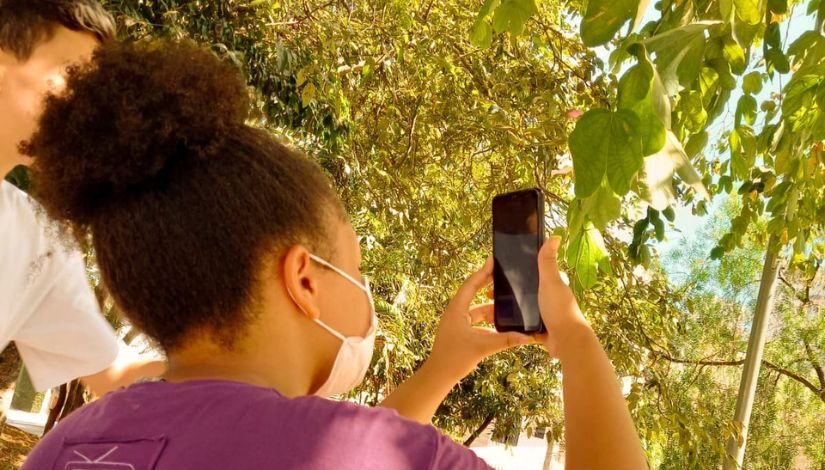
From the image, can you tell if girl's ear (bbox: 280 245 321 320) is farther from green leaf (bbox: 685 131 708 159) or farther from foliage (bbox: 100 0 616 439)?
foliage (bbox: 100 0 616 439)

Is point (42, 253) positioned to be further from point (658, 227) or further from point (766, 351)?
point (766, 351)

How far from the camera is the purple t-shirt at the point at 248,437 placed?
821 mm

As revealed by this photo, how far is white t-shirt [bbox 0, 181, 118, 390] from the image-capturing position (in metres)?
1.46

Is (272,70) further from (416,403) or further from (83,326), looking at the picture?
(416,403)

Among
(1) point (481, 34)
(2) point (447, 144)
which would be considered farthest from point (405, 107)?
(1) point (481, 34)

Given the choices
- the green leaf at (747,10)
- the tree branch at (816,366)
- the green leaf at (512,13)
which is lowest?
the green leaf at (747,10)

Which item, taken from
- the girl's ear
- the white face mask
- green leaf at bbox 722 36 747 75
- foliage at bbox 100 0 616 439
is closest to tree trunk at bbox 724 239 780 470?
foliage at bbox 100 0 616 439

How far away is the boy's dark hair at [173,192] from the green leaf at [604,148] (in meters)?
0.33

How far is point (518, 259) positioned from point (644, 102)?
349 millimetres

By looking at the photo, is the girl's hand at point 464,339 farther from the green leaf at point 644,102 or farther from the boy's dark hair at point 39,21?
the boy's dark hair at point 39,21

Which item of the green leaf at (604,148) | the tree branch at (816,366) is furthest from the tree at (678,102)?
the tree branch at (816,366)

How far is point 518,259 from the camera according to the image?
1.26 m

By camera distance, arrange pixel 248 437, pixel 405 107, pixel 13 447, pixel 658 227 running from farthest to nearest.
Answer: pixel 13 447 → pixel 405 107 → pixel 658 227 → pixel 248 437

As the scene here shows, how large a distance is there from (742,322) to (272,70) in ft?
37.7
